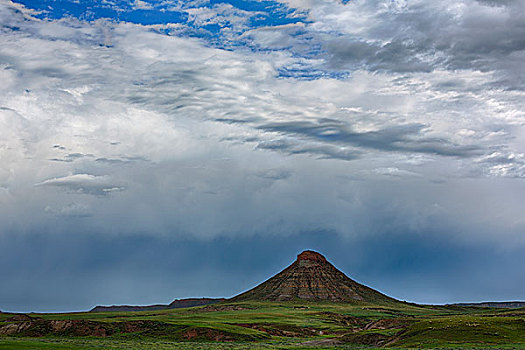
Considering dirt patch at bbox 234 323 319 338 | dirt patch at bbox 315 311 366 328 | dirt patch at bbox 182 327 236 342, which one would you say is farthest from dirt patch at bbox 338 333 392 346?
dirt patch at bbox 315 311 366 328

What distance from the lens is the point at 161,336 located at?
117062mm

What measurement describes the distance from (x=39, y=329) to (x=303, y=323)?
242 ft

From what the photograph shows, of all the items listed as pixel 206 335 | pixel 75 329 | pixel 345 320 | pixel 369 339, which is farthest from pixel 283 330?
pixel 75 329

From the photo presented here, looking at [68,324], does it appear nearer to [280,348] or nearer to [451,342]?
[280,348]

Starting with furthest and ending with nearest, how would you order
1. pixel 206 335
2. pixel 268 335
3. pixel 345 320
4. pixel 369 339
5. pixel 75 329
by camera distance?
pixel 345 320 → pixel 268 335 → pixel 206 335 → pixel 75 329 → pixel 369 339

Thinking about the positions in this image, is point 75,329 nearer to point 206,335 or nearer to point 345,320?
point 206,335

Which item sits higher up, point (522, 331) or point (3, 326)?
point (3, 326)

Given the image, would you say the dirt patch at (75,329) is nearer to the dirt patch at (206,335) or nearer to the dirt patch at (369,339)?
the dirt patch at (206,335)

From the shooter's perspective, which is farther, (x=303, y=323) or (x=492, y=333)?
(x=303, y=323)

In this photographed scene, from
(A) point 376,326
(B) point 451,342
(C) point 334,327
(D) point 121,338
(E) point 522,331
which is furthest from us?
(C) point 334,327

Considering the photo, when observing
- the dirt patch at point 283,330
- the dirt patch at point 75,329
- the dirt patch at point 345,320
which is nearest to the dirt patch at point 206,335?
the dirt patch at point 75,329

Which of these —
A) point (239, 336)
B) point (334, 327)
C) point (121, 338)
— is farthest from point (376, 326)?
point (121, 338)

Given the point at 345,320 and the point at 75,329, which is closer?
the point at 75,329

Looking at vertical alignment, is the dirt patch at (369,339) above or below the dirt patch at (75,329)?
below
